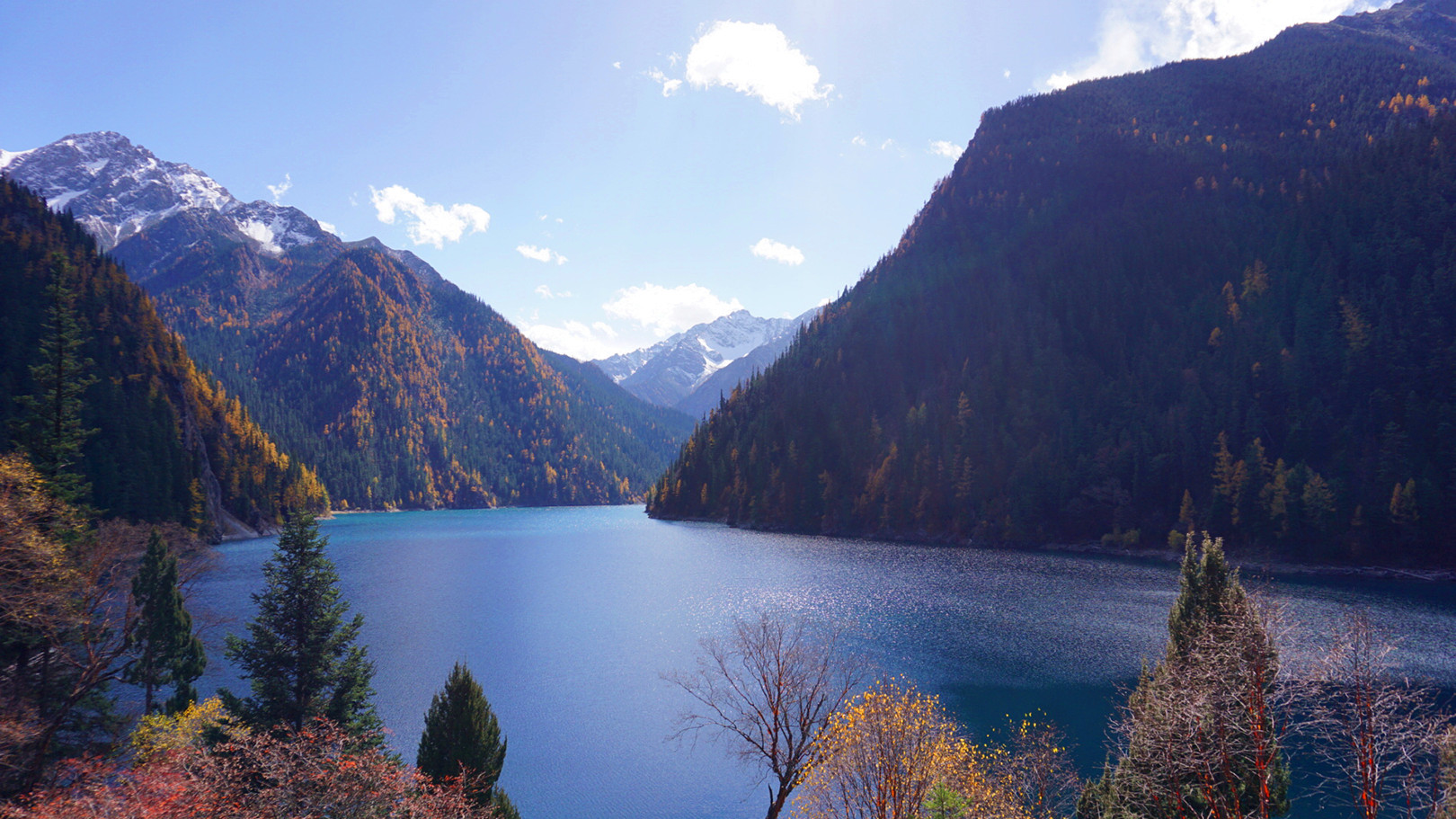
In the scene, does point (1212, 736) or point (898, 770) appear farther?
point (898, 770)

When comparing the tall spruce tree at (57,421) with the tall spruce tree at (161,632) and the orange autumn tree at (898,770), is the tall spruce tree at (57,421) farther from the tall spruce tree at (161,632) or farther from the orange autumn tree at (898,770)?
the orange autumn tree at (898,770)

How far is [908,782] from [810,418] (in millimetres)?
145269

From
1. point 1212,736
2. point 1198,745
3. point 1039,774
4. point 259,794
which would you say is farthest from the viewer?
point 1039,774

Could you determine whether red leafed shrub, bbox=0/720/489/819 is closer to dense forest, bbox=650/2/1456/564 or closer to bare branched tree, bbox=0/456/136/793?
bare branched tree, bbox=0/456/136/793

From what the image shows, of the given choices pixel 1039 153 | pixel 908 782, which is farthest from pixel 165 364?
pixel 1039 153

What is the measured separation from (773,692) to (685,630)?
947 inches

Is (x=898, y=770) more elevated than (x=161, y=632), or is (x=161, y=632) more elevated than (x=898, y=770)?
(x=898, y=770)

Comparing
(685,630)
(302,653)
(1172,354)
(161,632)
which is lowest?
(685,630)

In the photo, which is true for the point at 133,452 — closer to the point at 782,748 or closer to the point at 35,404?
the point at 35,404

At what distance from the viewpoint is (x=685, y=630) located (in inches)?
2223

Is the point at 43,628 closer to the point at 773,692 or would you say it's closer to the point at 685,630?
the point at 773,692

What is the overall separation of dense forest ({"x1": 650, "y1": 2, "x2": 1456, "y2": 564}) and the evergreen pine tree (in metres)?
105

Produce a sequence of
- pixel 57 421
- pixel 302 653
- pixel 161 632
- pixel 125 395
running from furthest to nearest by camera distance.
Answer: pixel 125 395, pixel 57 421, pixel 161 632, pixel 302 653

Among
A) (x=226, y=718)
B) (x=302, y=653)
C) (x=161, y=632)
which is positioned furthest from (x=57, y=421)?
(x=302, y=653)
